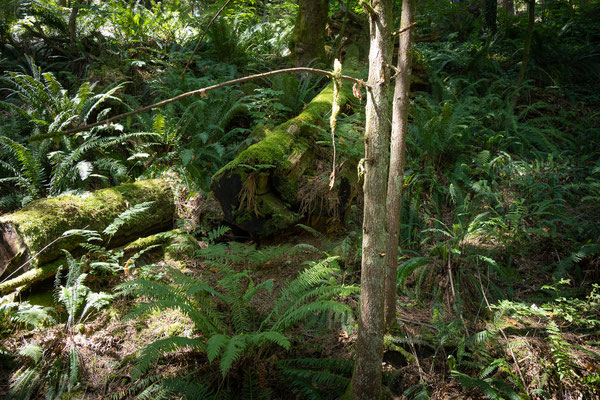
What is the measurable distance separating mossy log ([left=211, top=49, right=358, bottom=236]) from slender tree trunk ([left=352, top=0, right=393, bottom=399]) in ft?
7.04

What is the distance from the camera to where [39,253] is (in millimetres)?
3346

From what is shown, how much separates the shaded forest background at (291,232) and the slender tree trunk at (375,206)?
467 millimetres

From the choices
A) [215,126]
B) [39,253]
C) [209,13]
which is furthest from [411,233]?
[209,13]

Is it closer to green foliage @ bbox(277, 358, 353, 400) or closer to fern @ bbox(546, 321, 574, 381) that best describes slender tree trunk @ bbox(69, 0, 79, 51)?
green foliage @ bbox(277, 358, 353, 400)

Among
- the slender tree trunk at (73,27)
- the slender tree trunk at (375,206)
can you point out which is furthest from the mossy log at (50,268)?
the slender tree trunk at (73,27)

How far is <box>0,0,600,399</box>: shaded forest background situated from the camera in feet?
8.70

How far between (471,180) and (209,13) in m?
7.30

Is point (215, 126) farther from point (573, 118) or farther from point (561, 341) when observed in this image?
point (573, 118)

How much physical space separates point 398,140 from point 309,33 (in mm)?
4707

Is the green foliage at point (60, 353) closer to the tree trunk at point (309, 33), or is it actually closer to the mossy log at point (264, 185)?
the mossy log at point (264, 185)

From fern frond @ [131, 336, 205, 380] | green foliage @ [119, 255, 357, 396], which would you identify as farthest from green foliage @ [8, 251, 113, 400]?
fern frond @ [131, 336, 205, 380]

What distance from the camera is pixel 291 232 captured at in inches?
171

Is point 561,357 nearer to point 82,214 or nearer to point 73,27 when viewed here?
point 82,214

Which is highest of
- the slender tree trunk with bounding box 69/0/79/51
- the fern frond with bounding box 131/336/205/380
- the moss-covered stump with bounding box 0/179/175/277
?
the slender tree trunk with bounding box 69/0/79/51
